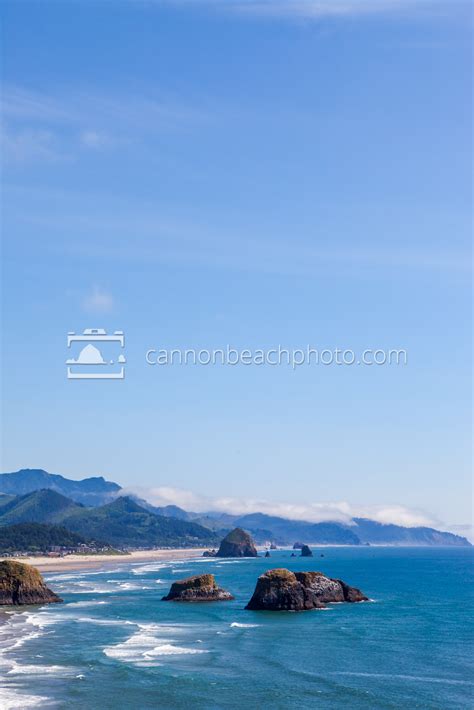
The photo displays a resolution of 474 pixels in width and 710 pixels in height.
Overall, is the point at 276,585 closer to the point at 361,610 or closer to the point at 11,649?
the point at 361,610

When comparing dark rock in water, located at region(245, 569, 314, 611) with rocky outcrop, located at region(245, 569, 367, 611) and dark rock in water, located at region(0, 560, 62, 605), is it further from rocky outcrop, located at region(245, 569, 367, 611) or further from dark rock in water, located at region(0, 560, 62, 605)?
dark rock in water, located at region(0, 560, 62, 605)

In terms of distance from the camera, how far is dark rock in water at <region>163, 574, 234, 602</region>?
12888 centimetres

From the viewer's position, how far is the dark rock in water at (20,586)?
12412 cm

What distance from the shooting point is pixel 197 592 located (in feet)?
424

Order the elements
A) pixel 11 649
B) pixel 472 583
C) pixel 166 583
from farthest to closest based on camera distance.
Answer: pixel 472 583
pixel 166 583
pixel 11 649

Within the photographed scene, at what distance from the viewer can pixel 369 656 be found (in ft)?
275

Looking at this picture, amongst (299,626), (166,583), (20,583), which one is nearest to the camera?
(299,626)

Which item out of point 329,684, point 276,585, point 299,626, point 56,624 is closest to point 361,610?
point 276,585

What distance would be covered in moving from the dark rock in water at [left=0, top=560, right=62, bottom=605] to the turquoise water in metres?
4.64

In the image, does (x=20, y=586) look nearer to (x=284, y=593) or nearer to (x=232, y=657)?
(x=284, y=593)

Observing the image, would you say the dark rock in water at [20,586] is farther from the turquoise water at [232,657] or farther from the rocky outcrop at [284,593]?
the rocky outcrop at [284,593]

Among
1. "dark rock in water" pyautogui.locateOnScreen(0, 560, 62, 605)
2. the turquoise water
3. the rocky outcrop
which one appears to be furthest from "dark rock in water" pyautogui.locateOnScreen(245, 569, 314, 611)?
"dark rock in water" pyautogui.locateOnScreen(0, 560, 62, 605)

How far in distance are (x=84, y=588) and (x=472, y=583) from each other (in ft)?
305

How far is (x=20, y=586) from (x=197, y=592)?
86.8 feet
